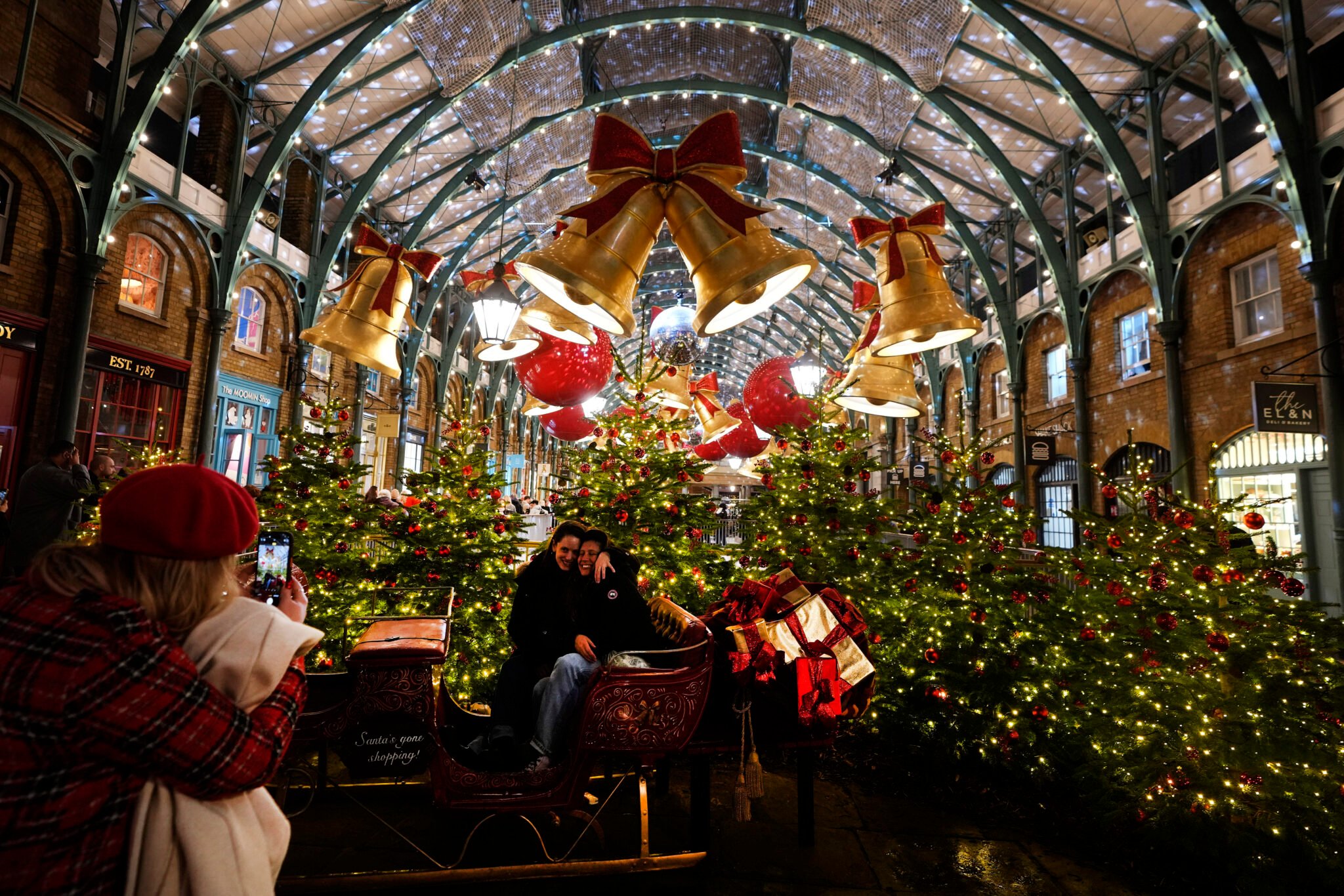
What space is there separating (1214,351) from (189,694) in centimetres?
1335

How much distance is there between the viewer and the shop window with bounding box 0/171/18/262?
8.22 m

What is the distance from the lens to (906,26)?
1037 cm

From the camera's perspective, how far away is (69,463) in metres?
6.66

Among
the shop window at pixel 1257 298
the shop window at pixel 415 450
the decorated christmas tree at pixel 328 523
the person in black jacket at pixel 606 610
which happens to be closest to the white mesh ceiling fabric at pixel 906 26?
the shop window at pixel 1257 298

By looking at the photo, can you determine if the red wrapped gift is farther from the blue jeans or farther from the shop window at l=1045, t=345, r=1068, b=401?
the shop window at l=1045, t=345, r=1068, b=401


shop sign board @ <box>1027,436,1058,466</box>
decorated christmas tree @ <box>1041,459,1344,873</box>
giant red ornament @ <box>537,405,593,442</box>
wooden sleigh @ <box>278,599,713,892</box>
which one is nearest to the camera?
wooden sleigh @ <box>278,599,713,892</box>

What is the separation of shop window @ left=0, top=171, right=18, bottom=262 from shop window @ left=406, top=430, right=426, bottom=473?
11.1 meters

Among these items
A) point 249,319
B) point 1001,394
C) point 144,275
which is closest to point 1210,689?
point 144,275

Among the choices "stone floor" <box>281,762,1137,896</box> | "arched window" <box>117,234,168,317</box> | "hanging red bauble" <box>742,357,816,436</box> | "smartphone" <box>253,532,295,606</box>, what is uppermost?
"arched window" <box>117,234,168,317</box>

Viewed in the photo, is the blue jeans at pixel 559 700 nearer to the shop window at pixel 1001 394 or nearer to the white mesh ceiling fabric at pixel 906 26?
the white mesh ceiling fabric at pixel 906 26

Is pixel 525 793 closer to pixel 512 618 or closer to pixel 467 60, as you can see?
pixel 512 618

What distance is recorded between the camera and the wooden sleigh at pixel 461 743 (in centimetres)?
275

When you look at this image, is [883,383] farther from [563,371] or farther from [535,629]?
[535,629]

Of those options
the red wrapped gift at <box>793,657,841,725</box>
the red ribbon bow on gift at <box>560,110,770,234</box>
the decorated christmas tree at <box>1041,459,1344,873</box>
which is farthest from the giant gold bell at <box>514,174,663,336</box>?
the decorated christmas tree at <box>1041,459,1344,873</box>
